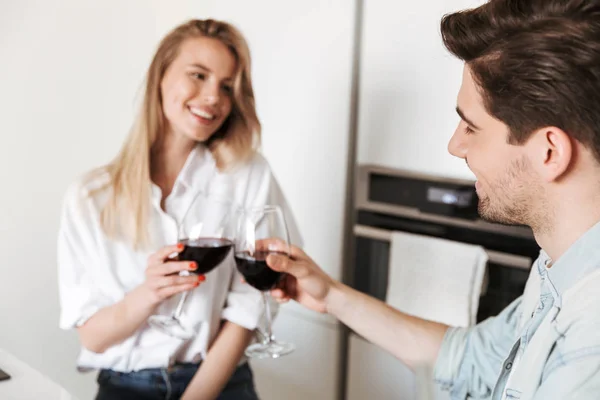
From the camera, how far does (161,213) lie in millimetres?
1312

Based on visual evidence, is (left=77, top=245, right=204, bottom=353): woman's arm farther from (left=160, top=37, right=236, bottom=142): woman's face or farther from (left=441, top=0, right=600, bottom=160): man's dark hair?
(left=441, top=0, right=600, bottom=160): man's dark hair

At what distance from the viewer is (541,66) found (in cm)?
88

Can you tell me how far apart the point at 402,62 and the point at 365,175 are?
296mm

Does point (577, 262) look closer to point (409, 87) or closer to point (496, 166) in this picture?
point (496, 166)

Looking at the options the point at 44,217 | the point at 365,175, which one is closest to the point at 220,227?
the point at 44,217

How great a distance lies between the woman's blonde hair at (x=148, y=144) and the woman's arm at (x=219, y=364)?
0.83ft

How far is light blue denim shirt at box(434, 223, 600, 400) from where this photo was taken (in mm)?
774

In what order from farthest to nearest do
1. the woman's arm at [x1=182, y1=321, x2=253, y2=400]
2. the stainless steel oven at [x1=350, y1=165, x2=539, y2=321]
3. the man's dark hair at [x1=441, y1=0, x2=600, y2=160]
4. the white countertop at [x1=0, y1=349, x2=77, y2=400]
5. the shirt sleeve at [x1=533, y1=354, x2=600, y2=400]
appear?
the stainless steel oven at [x1=350, y1=165, x2=539, y2=321], the woman's arm at [x1=182, y1=321, x2=253, y2=400], the white countertop at [x1=0, y1=349, x2=77, y2=400], the man's dark hair at [x1=441, y1=0, x2=600, y2=160], the shirt sleeve at [x1=533, y1=354, x2=600, y2=400]

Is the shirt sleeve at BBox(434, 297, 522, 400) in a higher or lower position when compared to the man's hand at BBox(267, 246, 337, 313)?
lower

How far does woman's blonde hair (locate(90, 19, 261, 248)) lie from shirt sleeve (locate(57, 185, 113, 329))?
4 cm

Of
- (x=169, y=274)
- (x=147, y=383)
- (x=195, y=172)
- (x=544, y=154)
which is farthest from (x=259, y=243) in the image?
(x=544, y=154)

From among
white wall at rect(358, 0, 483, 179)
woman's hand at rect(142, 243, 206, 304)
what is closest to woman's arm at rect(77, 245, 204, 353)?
woman's hand at rect(142, 243, 206, 304)

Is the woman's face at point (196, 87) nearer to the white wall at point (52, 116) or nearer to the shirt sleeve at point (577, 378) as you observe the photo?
the white wall at point (52, 116)

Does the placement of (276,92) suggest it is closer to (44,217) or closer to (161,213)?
(161,213)
